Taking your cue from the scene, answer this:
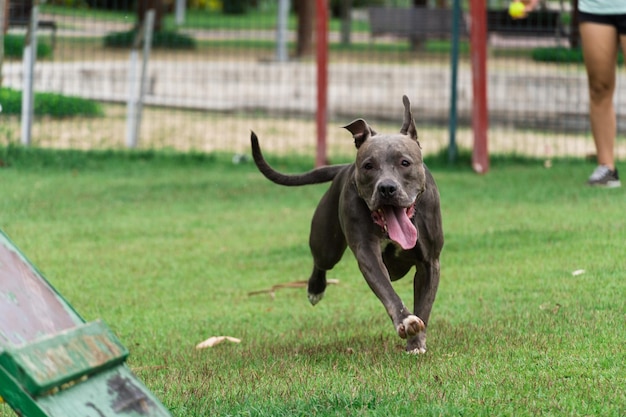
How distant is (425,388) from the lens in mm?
3904

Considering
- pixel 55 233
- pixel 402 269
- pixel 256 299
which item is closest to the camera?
pixel 402 269

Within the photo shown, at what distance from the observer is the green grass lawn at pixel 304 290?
3961mm

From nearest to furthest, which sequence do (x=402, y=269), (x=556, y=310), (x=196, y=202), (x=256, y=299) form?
(x=402, y=269)
(x=556, y=310)
(x=256, y=299)
(x=196, y=202)

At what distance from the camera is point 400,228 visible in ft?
14.8

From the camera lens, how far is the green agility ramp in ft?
9.69

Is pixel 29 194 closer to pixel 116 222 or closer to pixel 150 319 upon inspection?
pixel 116 222

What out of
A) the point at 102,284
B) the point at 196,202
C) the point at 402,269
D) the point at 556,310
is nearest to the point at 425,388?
the point at 402,269

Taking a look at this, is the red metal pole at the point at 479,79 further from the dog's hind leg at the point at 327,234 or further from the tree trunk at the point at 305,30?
the tree trunk at the point at 305,30

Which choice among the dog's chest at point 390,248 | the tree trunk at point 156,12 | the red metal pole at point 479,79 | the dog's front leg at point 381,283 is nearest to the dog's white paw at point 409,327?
the dog's front leg at point 381,283

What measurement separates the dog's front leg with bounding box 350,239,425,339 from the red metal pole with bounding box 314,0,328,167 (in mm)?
6415

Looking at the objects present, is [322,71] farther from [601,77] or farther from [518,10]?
[601,77]

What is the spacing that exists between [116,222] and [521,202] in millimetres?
3126

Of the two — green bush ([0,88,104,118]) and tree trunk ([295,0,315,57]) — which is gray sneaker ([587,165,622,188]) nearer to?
green bush ([0,88,104,118])

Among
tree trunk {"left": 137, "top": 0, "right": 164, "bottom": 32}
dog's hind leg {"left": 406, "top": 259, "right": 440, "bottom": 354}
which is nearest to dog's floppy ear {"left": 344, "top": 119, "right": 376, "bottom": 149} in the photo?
dog's hind leg {"left": 406, "top": 259, "right": 440, "bottom": 354}
